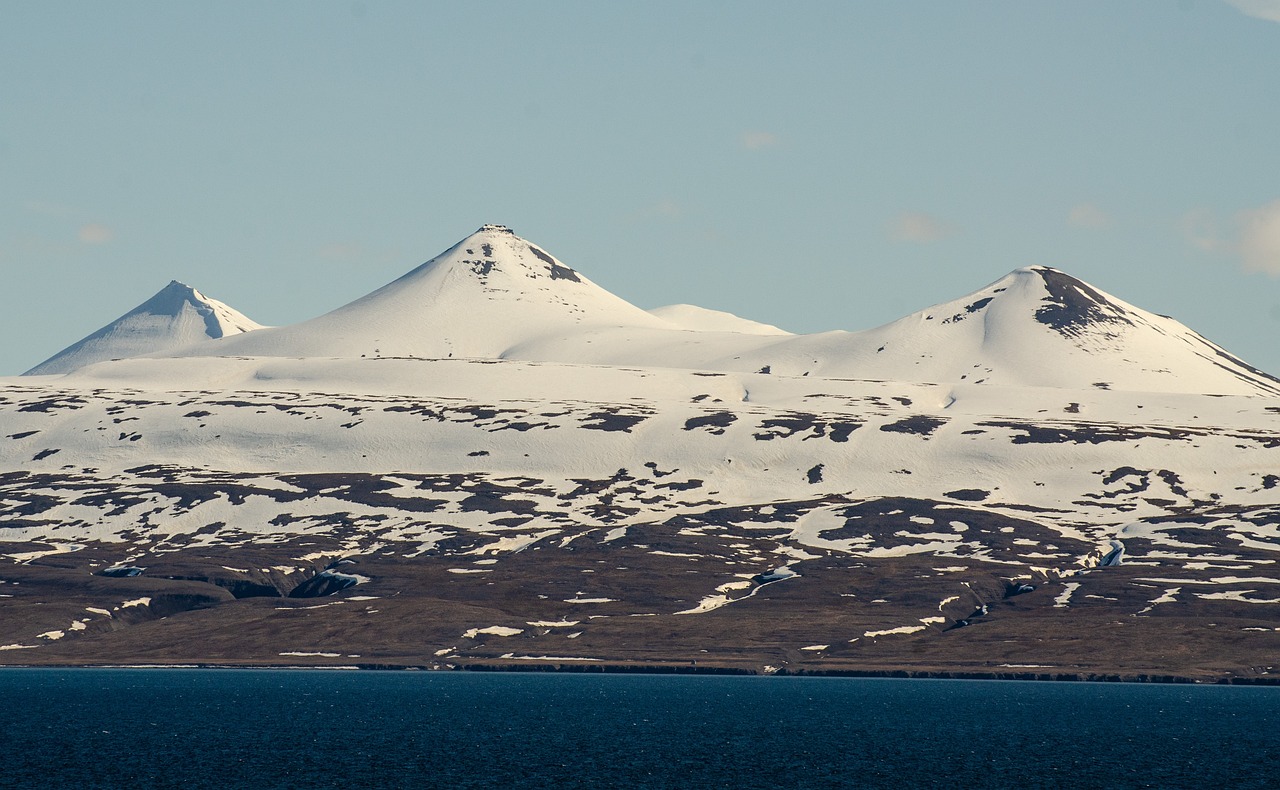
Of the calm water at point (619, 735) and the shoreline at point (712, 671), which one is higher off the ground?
the calm water at point (619, 735)

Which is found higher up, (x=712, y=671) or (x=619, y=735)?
(x=619, y=735)

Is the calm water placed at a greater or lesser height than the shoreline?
greater

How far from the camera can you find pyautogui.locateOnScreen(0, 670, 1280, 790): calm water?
79438 millimetres

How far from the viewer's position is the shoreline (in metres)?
144

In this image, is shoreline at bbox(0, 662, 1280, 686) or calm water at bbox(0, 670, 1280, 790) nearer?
calm water at bbox(0, 670, 1280, 790)

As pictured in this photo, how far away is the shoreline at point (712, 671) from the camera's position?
144375mm

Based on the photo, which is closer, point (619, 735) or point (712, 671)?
point (619, 735)

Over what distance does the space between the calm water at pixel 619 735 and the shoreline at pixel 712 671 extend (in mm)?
1558

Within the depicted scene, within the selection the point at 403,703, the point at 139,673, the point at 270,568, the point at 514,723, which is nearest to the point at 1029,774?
the point at 514,723

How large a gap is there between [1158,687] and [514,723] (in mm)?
89745

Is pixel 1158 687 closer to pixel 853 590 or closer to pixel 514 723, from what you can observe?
pixel 853 590

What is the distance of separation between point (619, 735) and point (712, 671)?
5111 centimetres

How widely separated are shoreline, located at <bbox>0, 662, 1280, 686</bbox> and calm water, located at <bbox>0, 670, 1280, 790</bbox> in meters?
1.56

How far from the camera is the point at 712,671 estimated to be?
151 meters
